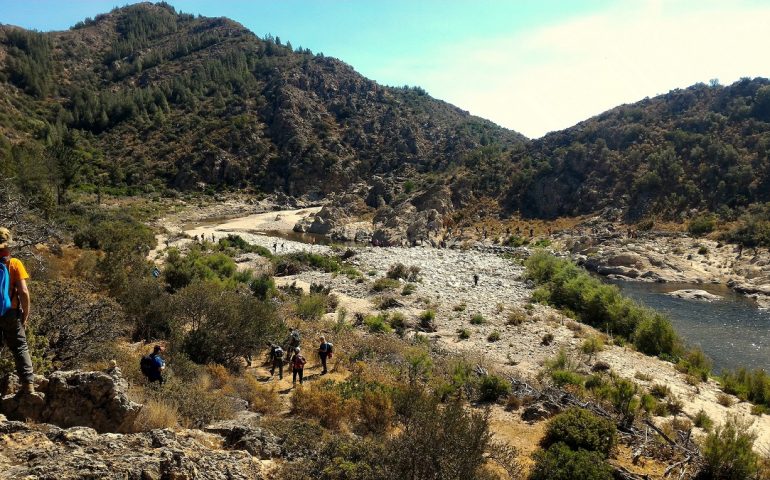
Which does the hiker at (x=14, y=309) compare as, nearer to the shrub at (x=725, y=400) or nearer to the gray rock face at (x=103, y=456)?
the gray rock face at (x=103, y=456)

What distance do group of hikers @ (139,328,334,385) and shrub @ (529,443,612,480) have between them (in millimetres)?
5987

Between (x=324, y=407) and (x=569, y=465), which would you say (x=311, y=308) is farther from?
(x=569, y=465)

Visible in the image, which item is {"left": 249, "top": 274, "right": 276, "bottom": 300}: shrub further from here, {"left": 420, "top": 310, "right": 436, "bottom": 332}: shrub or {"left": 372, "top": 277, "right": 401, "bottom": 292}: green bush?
{"left": 420, "top": 310, "right": 436, "bottom": 332}: shrub

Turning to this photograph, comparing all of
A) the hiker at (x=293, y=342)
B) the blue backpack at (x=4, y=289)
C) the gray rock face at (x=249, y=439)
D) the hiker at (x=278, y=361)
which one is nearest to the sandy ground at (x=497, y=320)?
the gray rock face at (x=249, y=439)

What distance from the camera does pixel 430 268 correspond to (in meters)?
37.8

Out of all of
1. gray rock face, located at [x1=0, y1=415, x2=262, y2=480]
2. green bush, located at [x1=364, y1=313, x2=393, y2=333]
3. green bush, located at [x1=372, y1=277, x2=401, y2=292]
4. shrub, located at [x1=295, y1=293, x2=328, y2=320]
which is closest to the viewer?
gray rock face, located at [x1=0, y1=415, x2=262, y2=480]

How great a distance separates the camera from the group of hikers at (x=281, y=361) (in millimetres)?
8328

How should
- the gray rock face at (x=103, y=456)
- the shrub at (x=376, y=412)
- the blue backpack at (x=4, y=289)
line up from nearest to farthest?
the gray rock face at (x=103, y=456) < the blue backpack at (x=4, y=289) < the shrub at (x=376, y=412)

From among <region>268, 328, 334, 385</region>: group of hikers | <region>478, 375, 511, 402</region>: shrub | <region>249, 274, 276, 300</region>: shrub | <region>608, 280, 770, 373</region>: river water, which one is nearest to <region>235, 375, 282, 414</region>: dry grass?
<region>268, 328, 334, 385</region>: group of hikers

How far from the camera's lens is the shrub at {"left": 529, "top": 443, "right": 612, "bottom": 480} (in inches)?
300

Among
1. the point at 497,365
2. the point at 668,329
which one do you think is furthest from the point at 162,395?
the point at 668,329

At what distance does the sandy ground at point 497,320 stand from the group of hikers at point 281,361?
4.85 metres

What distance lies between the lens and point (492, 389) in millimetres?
12336

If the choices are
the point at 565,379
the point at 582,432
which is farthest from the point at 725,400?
the point at 582,432
